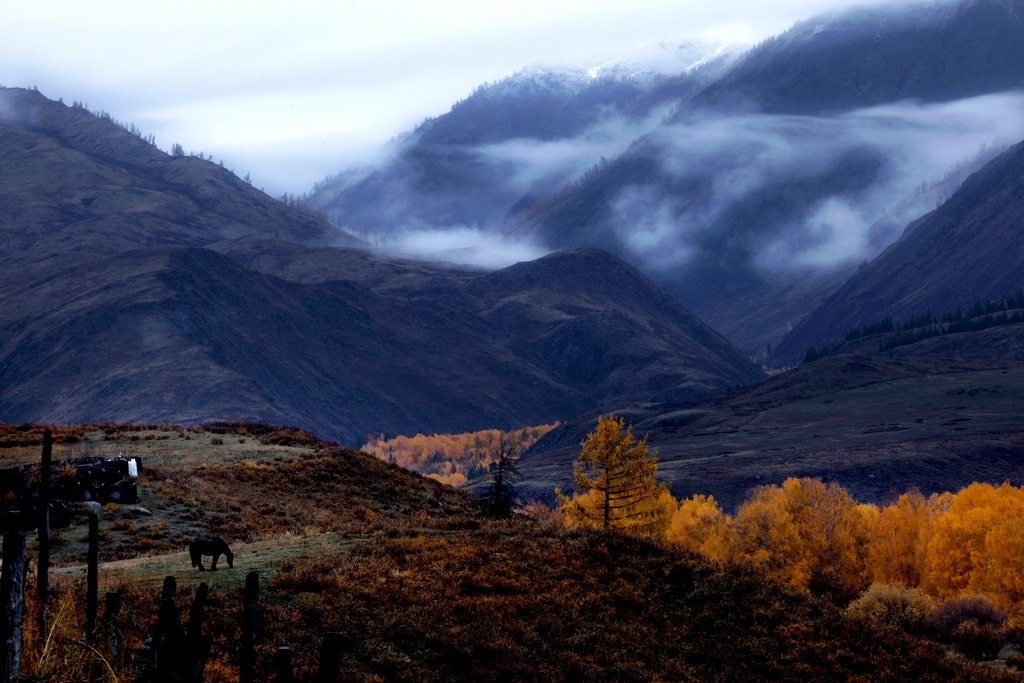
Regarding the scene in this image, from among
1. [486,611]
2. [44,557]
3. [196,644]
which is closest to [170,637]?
[196,644]

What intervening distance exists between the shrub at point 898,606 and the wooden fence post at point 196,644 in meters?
31.1

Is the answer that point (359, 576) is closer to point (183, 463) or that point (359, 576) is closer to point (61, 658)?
point (61, 658)

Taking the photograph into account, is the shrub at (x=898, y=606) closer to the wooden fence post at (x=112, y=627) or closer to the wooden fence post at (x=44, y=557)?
the wooden fence post at (x=112, y=627)

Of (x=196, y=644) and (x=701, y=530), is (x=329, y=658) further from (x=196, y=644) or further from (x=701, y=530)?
(x=701, y=530)

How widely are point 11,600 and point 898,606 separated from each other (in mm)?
43889

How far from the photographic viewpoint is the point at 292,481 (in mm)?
48031

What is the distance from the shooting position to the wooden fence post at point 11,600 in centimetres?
1336

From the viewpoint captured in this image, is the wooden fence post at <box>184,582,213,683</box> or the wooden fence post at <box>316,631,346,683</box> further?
the wooden fence post at <box>184,582,213,683</box>

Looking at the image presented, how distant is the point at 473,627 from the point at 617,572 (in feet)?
20.9

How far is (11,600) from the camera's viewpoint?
13.5m

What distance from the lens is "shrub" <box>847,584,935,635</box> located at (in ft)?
137

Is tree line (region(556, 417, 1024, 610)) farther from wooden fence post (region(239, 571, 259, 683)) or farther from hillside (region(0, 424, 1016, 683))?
wooden fence post (region(239, 571, 259, 683))

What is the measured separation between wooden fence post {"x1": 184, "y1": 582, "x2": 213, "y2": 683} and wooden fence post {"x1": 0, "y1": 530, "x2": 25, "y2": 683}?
255cm

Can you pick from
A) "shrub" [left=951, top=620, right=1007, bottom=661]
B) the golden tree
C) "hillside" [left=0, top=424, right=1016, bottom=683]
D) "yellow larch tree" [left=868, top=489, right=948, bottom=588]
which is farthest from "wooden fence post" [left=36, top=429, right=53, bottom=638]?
"yellow larch tree" [left=868, top=489, right=948, bottom=588]
